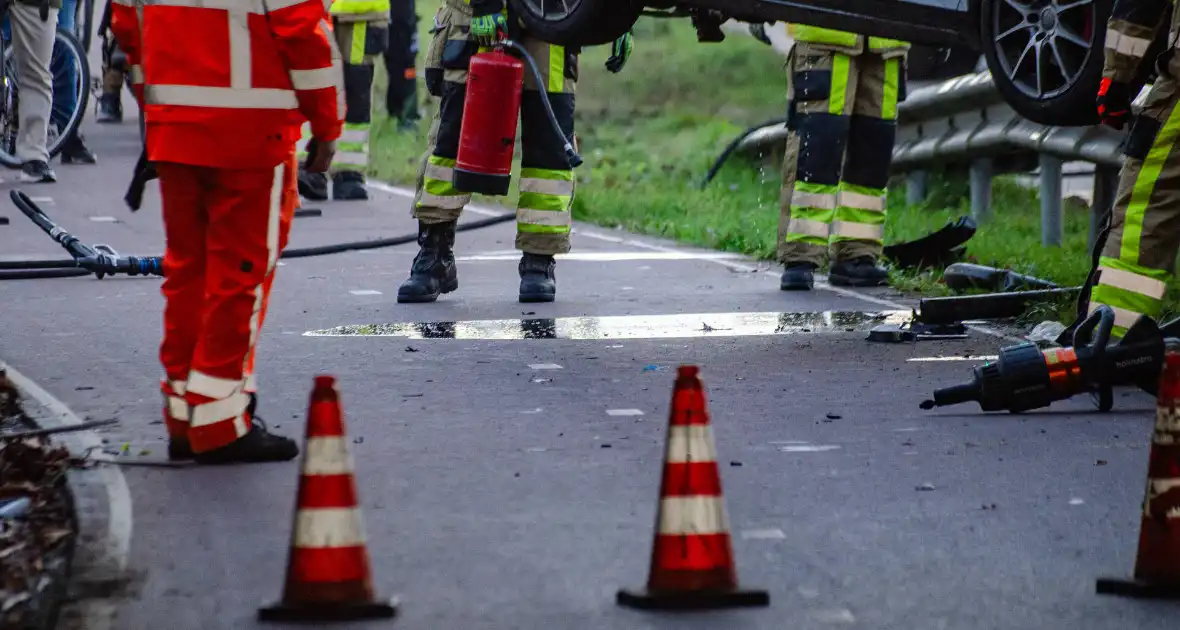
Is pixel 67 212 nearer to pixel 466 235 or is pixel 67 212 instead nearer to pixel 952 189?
pixel 466 235

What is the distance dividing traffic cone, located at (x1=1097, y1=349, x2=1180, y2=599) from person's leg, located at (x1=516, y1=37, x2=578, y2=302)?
479cm

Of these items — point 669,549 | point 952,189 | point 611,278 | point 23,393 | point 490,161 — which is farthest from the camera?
point 952,189

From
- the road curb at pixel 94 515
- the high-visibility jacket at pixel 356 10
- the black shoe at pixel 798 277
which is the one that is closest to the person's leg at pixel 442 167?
the black shoe at pixel 798 277

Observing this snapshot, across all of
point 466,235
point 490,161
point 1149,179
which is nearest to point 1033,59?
point 1149,179

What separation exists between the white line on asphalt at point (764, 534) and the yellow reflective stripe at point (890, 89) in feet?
17.0

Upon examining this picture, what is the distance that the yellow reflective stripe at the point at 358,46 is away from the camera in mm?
13758

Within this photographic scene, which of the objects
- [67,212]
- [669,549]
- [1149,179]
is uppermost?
[1149,179]

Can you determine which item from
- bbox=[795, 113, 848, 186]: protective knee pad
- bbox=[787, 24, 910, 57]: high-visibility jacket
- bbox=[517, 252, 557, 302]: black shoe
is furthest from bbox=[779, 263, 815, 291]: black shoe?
bbox=[517, 252, 557, 302]: black shoe

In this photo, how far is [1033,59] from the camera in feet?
24.8

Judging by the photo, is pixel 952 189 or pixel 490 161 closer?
pixel 490 161

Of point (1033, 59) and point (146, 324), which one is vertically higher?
point (1033, 59)

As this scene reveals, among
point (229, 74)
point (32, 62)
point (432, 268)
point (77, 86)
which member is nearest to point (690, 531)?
point (229, 74)

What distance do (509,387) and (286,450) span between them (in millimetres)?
1272

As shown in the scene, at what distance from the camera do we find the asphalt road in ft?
13.5
